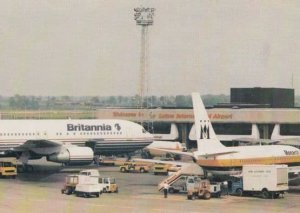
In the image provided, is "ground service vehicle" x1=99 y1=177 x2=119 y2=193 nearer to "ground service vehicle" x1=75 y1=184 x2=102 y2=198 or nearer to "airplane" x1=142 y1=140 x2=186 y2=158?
"ground service vehicle" x1=75 y1=184 x2=102 y2=198

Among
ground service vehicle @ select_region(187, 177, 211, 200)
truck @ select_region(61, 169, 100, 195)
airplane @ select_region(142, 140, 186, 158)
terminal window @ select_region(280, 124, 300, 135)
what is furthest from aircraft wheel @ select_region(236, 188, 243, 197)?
terminal window @ select_region(280, 124, 300, 135)

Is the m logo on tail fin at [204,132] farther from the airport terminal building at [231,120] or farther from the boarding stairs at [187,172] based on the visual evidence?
the airport terminal building at [231,120]

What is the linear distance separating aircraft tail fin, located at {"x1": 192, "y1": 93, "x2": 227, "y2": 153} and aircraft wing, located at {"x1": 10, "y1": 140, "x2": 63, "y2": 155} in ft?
60.9

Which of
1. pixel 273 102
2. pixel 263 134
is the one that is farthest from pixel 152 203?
pixel 273 102

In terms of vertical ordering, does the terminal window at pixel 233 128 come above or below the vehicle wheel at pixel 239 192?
above

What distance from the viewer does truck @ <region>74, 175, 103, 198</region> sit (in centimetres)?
5433

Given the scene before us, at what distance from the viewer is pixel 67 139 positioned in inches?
3022

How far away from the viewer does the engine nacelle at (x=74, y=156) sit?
69.9m

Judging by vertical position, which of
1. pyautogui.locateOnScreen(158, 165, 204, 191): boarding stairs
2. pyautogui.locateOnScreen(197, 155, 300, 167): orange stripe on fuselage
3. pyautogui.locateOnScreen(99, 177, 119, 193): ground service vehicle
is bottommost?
pyautogui.locateOnScreen(99, 177, 119, 193): ground service vehicle

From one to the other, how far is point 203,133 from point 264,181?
7.51 meters

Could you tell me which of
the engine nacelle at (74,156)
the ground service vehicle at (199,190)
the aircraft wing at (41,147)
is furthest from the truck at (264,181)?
the aircraft wing at (41,147)

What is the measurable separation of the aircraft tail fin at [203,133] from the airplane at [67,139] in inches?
619

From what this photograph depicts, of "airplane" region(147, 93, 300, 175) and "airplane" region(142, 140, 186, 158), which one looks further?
"airplane" region(142, 140, 186, 158)

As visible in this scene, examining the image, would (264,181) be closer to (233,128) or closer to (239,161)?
(239,161)
